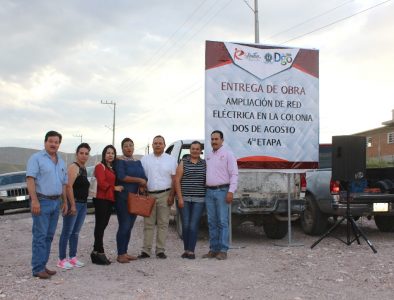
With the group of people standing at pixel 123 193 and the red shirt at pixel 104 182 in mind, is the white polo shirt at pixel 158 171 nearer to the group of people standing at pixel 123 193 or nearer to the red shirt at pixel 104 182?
the group of people standing at pixel 123 193

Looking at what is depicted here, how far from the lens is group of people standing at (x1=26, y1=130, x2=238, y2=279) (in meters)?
5.81

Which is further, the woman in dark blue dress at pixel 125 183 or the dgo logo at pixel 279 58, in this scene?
the dgo logo at pixel 279 58

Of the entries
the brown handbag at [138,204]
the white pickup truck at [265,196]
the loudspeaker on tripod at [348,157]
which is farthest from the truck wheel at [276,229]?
the brown handbag at [138,204]

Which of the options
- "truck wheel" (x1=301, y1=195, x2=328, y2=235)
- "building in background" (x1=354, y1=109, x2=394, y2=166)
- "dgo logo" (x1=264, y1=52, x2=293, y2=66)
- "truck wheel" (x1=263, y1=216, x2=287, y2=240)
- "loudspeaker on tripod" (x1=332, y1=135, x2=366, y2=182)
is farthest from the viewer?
"building in background" (x1=354, y1=109, x2=394, y2=166)

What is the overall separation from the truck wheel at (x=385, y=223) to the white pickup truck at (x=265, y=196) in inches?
Result: 113

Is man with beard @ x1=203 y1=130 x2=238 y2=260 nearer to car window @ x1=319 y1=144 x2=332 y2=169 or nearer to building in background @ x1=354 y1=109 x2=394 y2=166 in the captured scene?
car window @ x1=319 y1=144 x2=332 y2=169

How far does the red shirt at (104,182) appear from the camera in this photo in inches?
257

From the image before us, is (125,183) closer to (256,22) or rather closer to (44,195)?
(44,195)

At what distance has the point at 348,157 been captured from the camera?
8.20m

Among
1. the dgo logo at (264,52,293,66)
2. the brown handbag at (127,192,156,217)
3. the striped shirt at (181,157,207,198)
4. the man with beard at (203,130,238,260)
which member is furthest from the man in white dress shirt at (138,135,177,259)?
the dgo logo at (264,52,293,66)

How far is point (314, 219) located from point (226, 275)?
3.81m

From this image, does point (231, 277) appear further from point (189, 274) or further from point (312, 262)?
point (312, 262)

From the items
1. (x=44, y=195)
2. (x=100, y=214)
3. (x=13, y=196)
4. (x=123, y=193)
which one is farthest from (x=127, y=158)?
(x=13, y=196)

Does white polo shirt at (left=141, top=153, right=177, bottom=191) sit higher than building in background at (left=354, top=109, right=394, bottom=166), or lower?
lower
